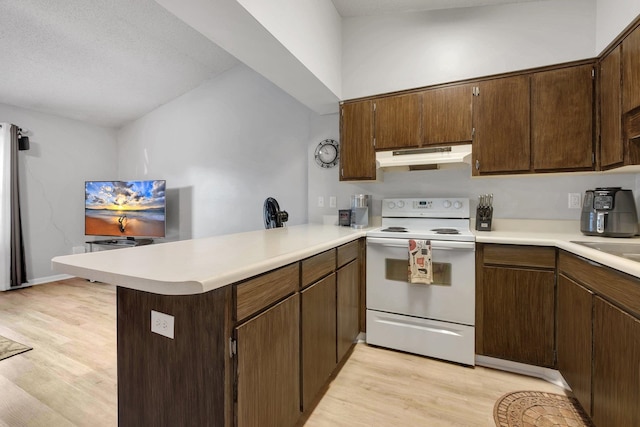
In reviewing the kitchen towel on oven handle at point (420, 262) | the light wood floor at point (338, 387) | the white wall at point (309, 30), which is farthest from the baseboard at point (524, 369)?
the white wall at point (309, 30)

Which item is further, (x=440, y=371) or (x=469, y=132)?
(x=469, y=132)

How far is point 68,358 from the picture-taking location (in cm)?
222

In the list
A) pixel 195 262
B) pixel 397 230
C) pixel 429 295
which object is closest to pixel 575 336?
pixel 429 295

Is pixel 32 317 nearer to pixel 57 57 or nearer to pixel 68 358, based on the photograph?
pixel 68 358

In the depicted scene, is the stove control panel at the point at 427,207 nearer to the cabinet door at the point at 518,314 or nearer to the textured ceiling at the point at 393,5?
the cabinet door at the point at 518,314

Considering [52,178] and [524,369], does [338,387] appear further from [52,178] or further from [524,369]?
[52,178]

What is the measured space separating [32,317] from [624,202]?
5.14m

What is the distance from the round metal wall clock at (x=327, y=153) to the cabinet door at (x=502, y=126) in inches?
49.1

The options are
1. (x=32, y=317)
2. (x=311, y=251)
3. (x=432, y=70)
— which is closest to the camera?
(x=311, y=251)

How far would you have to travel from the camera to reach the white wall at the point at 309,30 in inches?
64.0

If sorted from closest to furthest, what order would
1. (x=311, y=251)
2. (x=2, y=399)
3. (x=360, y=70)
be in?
1. (x=311, y=251)
2. (x=2, y=399)
3. (x=360, y=70)

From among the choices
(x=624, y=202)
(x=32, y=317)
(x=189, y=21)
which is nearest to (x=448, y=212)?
(x=624, y=202)

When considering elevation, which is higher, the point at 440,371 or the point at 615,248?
the point at 615,248

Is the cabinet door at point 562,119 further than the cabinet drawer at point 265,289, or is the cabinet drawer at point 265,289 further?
the cabinet door at point 562,119
